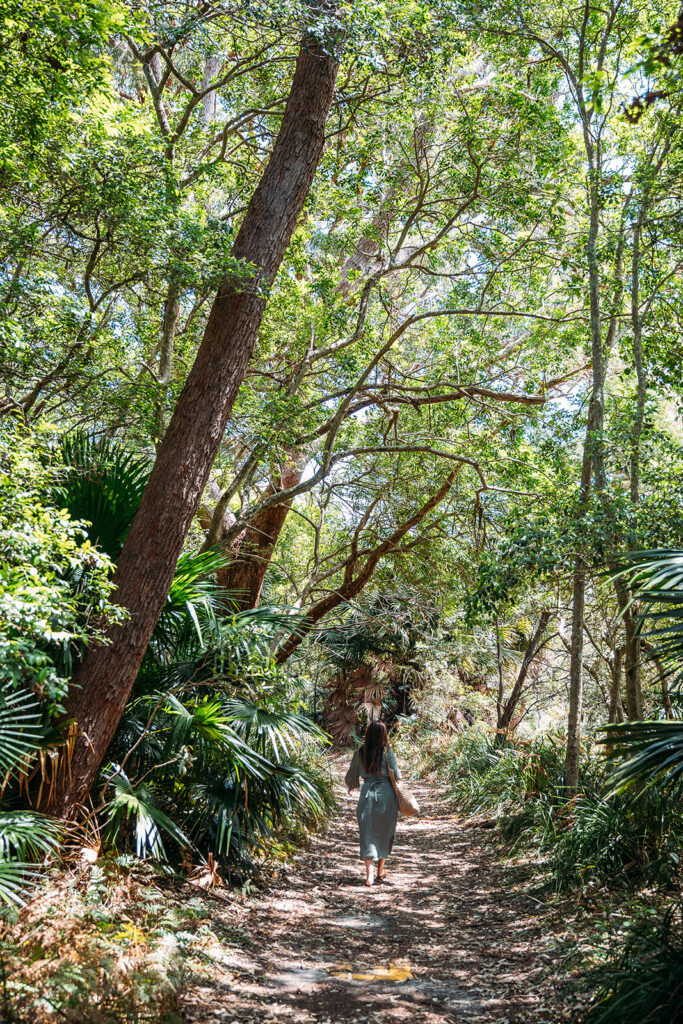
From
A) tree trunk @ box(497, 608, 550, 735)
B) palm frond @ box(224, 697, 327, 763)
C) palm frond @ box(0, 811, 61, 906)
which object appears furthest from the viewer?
tree trunk @ box(497, 608, 550, 735)

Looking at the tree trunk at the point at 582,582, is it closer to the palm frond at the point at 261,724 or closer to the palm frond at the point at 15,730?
the palm frond at the point at 261,724

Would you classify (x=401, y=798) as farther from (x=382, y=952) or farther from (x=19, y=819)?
(x=19, y=819)

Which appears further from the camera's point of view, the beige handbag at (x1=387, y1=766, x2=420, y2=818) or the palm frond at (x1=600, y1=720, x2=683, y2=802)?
the beige handbag at (x1=387, y1=766, x2=420, y2=818)

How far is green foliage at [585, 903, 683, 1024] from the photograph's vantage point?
346 centimetres

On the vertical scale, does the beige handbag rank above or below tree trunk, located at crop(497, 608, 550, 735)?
below

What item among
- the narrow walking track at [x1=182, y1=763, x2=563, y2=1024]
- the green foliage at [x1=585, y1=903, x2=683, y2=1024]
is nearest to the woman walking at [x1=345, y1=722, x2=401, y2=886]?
the narrow walking track at [x1=182, y1=763, x2=563, y2=1024]

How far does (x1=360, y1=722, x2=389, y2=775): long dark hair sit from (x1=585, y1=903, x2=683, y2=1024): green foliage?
416 centimetres

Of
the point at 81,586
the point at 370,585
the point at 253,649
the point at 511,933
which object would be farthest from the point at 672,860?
the point at 370,585

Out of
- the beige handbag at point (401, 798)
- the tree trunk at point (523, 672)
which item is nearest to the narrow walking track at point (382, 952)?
the beige handbag at point (401, 798)

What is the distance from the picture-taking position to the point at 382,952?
5.75 metres

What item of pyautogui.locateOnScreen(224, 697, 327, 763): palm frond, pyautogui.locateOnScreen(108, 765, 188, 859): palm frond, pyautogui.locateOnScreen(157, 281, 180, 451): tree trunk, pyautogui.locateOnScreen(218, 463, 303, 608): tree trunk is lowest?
pyautogui.locateOnScreen(108, 765, 188, 859): palm frond

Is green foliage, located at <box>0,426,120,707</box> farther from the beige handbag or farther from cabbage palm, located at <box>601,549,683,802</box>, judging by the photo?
the beige handbag

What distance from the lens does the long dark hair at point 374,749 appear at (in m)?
8.66

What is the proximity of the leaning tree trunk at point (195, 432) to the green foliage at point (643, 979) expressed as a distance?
342 centimetres
